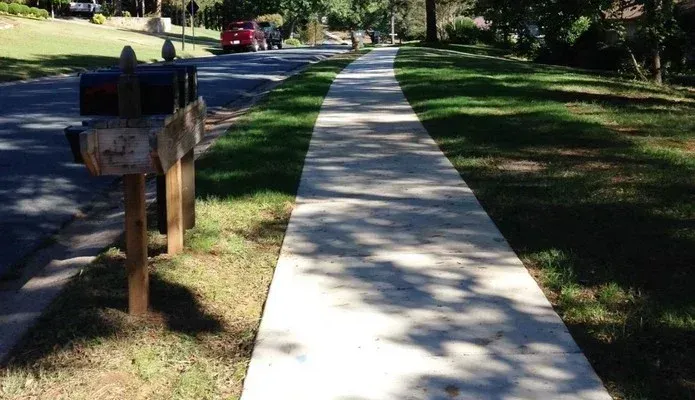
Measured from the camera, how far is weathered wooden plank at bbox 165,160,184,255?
17.5ft

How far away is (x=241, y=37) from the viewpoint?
132 ft

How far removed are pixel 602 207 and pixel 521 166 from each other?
1782 mm

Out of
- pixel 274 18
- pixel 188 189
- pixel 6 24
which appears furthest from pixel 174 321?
pixel 274 18

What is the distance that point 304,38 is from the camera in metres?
77.5

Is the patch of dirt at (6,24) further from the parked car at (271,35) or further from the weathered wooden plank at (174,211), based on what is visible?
the weathered wooden plank at (174,211)

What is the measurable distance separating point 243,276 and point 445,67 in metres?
17.3

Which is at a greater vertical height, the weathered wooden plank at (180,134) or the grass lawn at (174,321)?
the weathered wooden plank at (180,134)

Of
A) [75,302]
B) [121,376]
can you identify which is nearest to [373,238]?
[75,302]

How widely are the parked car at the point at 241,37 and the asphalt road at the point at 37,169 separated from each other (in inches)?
909

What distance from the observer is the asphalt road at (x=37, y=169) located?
268 inches

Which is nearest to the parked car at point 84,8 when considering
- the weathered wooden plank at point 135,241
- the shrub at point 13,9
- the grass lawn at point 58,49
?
the grass lawn at point 58,49

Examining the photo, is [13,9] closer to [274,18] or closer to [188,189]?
[274,18]

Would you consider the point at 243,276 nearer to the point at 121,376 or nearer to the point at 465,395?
the point at 121,376

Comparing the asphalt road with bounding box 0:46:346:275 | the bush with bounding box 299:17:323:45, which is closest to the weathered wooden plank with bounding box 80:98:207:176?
the asphalt road with bounding box 0:46:346:275
